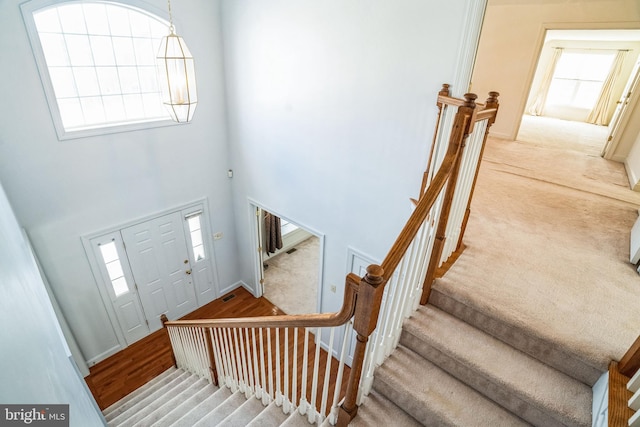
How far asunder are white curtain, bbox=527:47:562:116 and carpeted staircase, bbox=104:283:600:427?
409 inches

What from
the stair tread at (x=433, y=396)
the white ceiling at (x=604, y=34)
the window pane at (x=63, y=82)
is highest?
the white ceiling at (x=604, y=34)

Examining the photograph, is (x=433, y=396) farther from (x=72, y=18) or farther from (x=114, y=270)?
(x=72, y=18)

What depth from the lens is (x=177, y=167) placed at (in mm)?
5055

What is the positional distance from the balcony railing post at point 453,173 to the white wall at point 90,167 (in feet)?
13.9

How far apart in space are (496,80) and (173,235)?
6.18m

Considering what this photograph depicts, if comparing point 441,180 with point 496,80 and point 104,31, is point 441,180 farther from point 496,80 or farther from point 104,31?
point 496,80

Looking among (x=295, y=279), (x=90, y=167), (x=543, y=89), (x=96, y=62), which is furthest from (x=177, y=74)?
(x=543, y=89)

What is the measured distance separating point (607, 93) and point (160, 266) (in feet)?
38.4

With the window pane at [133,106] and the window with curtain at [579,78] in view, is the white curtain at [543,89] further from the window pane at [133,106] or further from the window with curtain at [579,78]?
the window pane at [133,106]

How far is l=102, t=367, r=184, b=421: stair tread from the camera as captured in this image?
12.9ft

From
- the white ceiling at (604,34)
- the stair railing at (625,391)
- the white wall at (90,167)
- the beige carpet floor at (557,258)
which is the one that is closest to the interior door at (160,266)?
the white wall at (90,167)

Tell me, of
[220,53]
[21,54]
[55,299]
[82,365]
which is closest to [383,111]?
[220,53]

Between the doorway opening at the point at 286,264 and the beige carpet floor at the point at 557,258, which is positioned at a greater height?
the beige carpet floor at the point at 557,258

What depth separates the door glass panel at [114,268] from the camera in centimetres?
471
